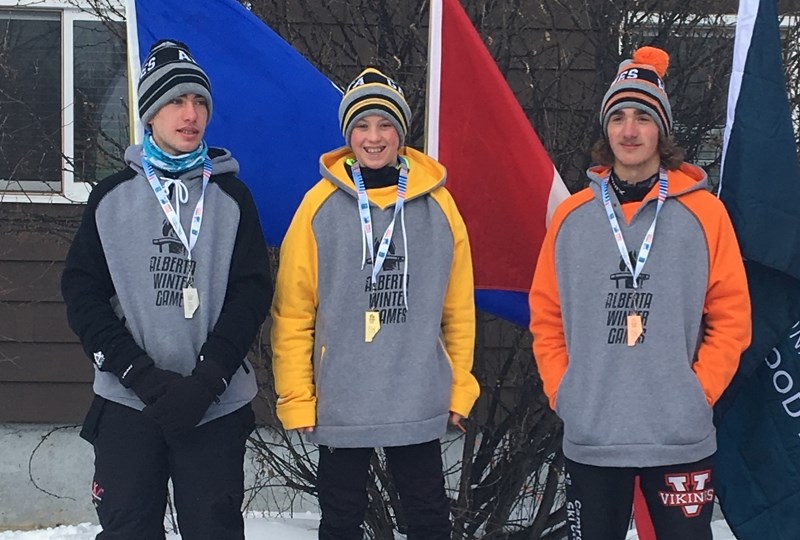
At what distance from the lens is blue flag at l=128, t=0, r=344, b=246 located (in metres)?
3.88

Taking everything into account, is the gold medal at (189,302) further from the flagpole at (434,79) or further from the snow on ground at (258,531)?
the snow on ground at (258,531)

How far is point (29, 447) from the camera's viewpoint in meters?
6.20

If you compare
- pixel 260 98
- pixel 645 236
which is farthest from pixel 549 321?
pixel 260 98

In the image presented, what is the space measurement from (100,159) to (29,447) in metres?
1.83

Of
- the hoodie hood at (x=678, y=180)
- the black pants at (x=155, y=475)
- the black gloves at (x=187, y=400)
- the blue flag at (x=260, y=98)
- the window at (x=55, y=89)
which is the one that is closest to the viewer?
the black gloves at (x=187, y=400)

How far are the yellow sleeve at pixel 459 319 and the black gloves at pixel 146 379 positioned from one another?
0.94 metres

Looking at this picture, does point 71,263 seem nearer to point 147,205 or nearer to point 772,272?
point 147,205

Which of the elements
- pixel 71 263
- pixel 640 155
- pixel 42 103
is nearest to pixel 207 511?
pixel 71 263

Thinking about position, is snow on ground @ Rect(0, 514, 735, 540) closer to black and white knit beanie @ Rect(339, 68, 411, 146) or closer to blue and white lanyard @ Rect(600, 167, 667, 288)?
blue and white lanyard @ Rect(600, 167, 667, 288)

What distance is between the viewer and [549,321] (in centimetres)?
341

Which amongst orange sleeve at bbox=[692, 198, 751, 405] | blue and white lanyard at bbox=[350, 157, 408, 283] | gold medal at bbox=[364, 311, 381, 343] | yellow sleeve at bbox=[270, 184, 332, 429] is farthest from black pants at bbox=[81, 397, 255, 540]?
orange sleeve at bbox=[692, 198, 751, 405]

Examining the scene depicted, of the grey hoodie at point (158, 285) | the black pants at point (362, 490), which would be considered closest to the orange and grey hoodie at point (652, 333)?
the black pants at point (362, 490)

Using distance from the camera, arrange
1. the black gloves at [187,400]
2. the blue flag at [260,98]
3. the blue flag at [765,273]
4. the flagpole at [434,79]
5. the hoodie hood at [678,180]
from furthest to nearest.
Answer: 1. the blue flag at [260,98]
2. the flagpole at [434,79]
3. the blue flag at [765,273]
4. the hoodie hood at [678,180]
5. the black gloves at [187,400]

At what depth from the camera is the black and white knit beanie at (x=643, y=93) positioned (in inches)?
133
